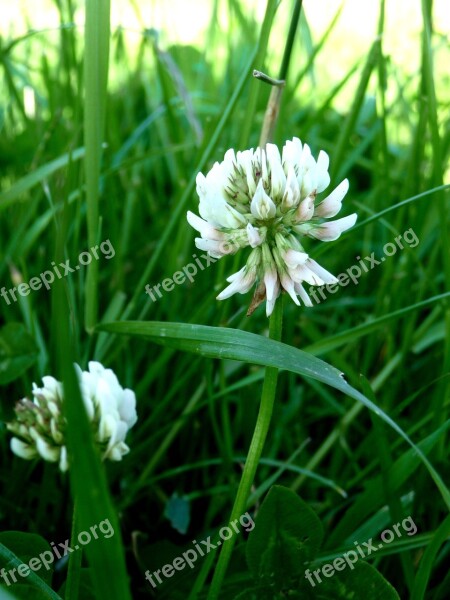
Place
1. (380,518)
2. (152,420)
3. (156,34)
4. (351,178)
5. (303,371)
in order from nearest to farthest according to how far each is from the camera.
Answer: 1. (303,371)
2. (380,518)
3. (152,420)
4. (156,34)
5. (351,178)

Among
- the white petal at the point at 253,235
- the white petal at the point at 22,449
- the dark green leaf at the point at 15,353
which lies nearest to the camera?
the white petal at the point at 253,235

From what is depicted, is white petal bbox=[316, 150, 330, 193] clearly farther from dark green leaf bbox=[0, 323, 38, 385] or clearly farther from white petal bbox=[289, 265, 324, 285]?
dark green leaf bbox=[0, 323, 38, 385]

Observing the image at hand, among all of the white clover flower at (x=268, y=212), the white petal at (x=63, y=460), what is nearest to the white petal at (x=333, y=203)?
the white clover flower at (x=268, y=212)

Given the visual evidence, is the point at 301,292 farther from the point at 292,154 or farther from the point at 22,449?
the point at 22,449

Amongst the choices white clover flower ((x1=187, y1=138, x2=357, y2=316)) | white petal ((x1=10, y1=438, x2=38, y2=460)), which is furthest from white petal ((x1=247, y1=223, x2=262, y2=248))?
white petal ((x1=10, y1=438, x2=38, y2=460))

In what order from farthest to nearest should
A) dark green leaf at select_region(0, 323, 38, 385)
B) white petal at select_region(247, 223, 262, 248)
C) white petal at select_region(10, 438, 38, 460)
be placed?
dark green leaf at select_region(0, 323, 38, 385) → white petal at select_region(10, 438, 38, 460) → white petal at select_region(247, 223, 262, 248)

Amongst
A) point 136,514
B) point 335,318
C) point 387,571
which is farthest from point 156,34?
point 387,571

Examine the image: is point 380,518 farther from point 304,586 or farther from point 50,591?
point 50,591

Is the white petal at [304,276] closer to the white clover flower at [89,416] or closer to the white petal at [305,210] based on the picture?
the white petal at [305,210]
